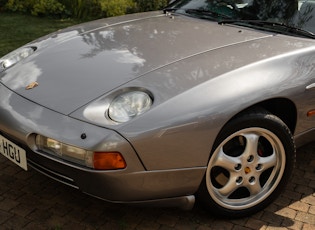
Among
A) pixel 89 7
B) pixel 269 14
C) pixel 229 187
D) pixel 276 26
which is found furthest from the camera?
pixel 89 7

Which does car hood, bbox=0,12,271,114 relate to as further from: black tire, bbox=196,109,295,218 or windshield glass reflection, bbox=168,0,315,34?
black tire, bbox=196,109,295,218

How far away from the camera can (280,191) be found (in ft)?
9.91

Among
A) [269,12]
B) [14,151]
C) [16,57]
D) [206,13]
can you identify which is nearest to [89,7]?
[206,13]

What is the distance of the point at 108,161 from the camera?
7.64 ft

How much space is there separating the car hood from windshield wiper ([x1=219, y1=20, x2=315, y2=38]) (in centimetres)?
12

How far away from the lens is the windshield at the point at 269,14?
3336mm

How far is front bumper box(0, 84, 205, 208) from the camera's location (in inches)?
92.0

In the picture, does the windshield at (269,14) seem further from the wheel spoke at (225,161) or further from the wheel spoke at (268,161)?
the wheel spoke at (225,161)

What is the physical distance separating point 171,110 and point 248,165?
2.39 ft

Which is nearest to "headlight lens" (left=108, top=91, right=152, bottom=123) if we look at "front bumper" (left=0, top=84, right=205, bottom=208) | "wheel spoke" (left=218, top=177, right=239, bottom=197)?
"front bumper" (left=0, top=84, right=205, bottom=208)

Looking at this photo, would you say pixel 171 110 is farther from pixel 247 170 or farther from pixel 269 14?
pixel 269 14

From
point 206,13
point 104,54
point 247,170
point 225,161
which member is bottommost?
point 247,170

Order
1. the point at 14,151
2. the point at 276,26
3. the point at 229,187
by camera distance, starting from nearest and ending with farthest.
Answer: the point at 14,151 → the point at 229,187 → the point at 276,26

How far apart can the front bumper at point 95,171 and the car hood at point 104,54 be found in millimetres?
122
